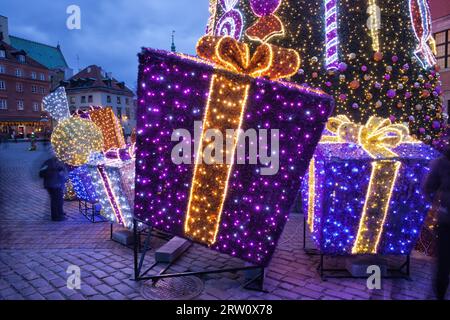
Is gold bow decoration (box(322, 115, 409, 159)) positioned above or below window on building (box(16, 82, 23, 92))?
below

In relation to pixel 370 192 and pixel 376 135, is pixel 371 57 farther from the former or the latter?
pixel 370 192

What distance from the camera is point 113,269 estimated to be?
488cm

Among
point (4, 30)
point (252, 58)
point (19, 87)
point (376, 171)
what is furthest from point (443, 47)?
point (4, 30)

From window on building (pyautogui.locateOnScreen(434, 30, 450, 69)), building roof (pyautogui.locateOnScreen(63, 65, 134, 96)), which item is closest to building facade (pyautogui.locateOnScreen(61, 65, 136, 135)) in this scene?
building roof (pyautogui.locateOnScreen(63, 65, 134, 96))

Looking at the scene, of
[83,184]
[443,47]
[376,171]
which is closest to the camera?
[376,171]

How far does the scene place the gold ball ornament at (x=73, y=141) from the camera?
27.0 feet

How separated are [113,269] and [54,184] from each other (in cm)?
388

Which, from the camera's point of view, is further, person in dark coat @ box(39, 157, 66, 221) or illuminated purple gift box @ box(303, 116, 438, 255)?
person in dark coat @ box(39, 157, 66, 221)

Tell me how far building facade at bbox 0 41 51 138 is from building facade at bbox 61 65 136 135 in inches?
186

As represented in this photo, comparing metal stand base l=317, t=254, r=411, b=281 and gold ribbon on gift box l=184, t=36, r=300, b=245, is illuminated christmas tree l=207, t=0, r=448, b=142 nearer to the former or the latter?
metal stand base l=317, t=254, r=411, b=281

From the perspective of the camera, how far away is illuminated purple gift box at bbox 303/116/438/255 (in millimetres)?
4148

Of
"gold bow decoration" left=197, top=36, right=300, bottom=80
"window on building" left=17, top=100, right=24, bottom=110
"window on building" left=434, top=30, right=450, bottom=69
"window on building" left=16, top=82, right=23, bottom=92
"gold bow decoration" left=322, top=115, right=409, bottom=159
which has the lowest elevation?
"gold bow decoration" left=322, top=115, right=409, bottom=159

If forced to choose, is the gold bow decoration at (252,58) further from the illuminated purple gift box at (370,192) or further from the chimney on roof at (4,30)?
the chimney on roof at (4,30)

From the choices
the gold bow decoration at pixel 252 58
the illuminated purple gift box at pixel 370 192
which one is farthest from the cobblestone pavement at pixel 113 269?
the gold bow decoration at pixel 252 58
